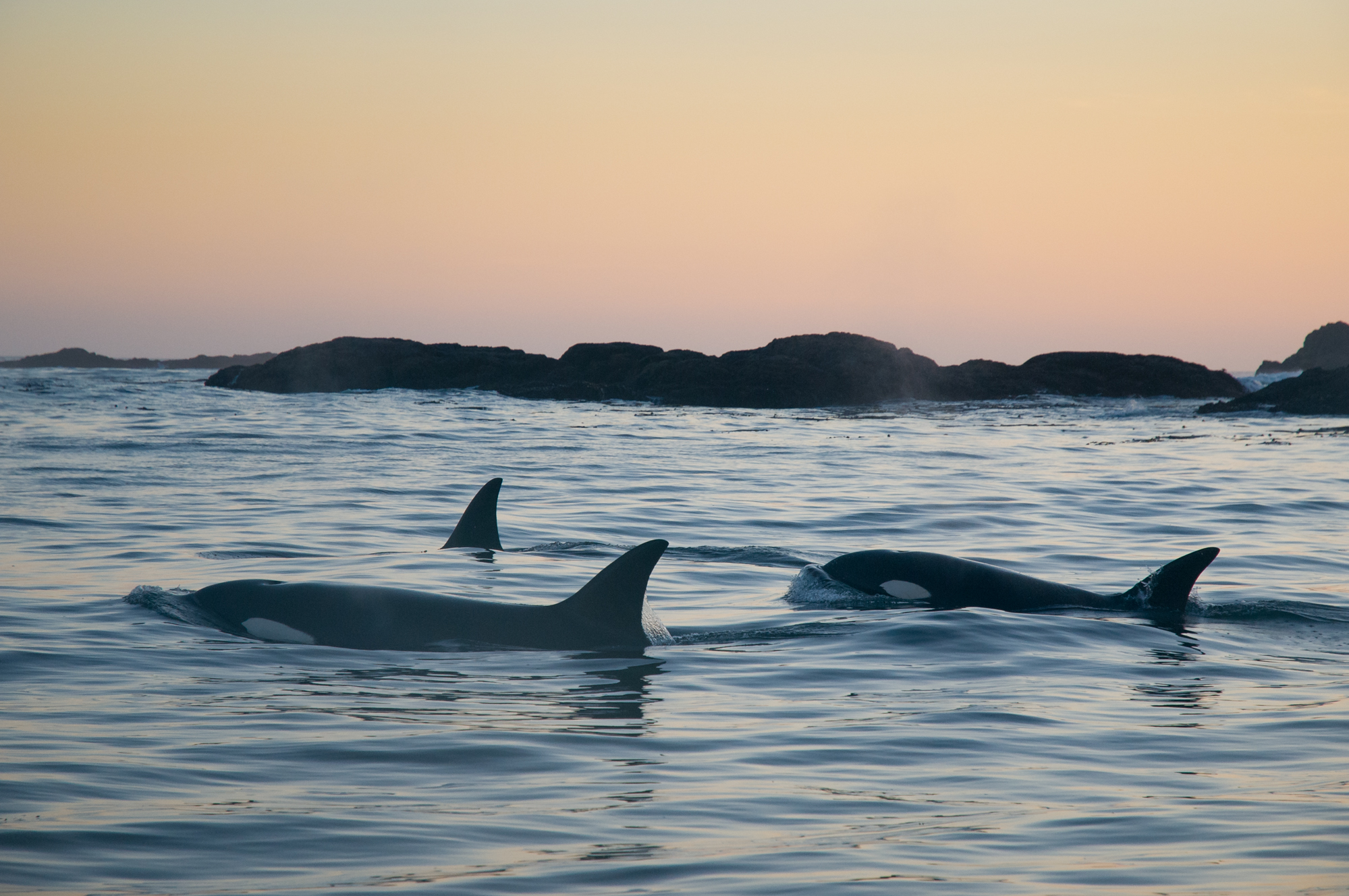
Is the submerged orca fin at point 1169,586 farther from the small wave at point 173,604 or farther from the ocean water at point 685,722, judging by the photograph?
the small wave at point 173,604

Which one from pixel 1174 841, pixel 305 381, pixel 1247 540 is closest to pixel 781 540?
pixel 1247 540

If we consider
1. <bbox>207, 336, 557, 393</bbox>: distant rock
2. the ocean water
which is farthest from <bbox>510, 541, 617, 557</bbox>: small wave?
<bbox>207, 336, 557, 393</bbox>: distant rock

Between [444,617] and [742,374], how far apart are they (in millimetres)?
53034

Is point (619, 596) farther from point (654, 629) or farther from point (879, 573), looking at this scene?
point (879, 573)

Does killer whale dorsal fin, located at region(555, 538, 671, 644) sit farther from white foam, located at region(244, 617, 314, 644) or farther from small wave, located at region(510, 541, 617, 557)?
small wave, located at region(510, 541, 617, 557)

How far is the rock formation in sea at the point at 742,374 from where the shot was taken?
198ft

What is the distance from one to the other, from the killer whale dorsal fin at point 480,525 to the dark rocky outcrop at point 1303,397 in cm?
3803

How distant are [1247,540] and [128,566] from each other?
12.6 m

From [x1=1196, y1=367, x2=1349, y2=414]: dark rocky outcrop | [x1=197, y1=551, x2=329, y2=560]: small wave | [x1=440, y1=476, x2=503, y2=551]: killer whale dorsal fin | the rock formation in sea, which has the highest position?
the rock formation in sea

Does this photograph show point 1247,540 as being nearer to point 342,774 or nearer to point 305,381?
point 342,774

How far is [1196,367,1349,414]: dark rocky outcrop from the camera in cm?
4188

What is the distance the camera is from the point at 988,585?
9805 mm

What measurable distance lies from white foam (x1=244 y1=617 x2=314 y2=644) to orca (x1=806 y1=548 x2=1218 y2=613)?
454 cm

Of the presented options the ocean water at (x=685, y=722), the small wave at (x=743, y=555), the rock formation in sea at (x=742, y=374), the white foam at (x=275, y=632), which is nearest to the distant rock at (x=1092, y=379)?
the rock formation in sea at (x=742, y=374)
